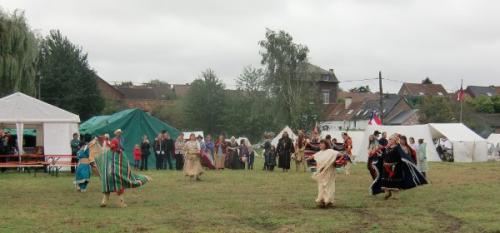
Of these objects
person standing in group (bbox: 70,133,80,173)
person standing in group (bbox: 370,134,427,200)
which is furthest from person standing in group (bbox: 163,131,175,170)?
person standing in group (bbox: 370,134,427,200)

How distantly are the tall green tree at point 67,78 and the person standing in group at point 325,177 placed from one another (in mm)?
40682

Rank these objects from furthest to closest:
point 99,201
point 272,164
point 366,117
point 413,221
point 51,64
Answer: point 366,117 < point 51,64 < point 272,164 < point 99,201 < point 413,221

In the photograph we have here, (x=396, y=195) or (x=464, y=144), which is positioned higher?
(x=464, y=144)

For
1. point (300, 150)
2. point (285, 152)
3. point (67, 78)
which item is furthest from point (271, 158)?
point (67, 78)

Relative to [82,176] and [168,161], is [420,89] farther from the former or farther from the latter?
[82,176]

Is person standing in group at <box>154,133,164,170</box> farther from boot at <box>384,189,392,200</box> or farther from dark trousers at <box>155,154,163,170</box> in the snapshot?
boot at <box>384,189,392,200</box>

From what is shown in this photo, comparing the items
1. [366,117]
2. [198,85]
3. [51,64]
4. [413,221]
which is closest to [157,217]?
[413,221]

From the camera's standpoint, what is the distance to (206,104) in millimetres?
71438

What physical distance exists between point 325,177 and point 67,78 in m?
42.0

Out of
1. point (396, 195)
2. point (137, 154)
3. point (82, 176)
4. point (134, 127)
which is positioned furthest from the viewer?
point (134, 127)

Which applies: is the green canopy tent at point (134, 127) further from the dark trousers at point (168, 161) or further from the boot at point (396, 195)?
the boot at point (396, 195)

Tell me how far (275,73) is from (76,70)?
2067 cm

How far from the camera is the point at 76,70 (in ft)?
176

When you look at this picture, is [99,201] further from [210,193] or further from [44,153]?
[44,153]
